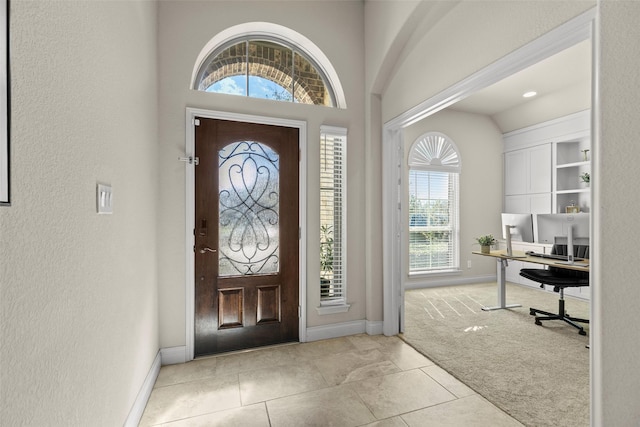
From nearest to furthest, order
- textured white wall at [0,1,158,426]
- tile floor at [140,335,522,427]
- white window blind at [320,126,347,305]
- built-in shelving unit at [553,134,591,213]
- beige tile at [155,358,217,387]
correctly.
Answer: textured white wall at [0,1,158,426]
tile floor at [140,335,522,427]
beige tile at [155,358,217,387]
white window blind at [320,126,347,305]
built-in shelving unit at [553,134,591,213]

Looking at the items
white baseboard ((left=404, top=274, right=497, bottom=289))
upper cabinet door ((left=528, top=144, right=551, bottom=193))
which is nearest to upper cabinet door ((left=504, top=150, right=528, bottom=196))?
upper cabinet door ((left=528, top=144, right=551, bottom=193))

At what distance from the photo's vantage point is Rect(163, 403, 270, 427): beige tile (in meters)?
1.78

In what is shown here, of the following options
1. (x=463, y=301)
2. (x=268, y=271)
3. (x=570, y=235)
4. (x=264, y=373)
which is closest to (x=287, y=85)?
(x=268, y=271)

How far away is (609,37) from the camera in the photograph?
1301 millimetres

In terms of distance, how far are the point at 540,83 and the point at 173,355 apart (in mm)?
5709

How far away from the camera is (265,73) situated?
2930mm

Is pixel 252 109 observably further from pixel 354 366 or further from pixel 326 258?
pixel 354 366

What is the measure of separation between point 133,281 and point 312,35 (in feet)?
8.95

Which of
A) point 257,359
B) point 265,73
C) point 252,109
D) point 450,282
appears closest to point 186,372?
point 257,359

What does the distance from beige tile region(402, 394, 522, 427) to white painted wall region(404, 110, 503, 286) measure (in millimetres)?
3354

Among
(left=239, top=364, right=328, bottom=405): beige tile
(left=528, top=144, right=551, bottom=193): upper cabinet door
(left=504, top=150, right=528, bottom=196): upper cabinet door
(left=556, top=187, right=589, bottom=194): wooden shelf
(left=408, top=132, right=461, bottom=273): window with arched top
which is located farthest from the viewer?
(left=504, top=150, right=528, bottom=196): upper cabinet door

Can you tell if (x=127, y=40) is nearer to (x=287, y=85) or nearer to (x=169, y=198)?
(x=169, y=198)

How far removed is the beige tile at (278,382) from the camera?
2.08 meters

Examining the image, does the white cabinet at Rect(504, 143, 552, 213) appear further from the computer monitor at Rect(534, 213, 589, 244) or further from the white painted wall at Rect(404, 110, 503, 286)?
the computer monitor at Rect(534, 213, 589, 244)
